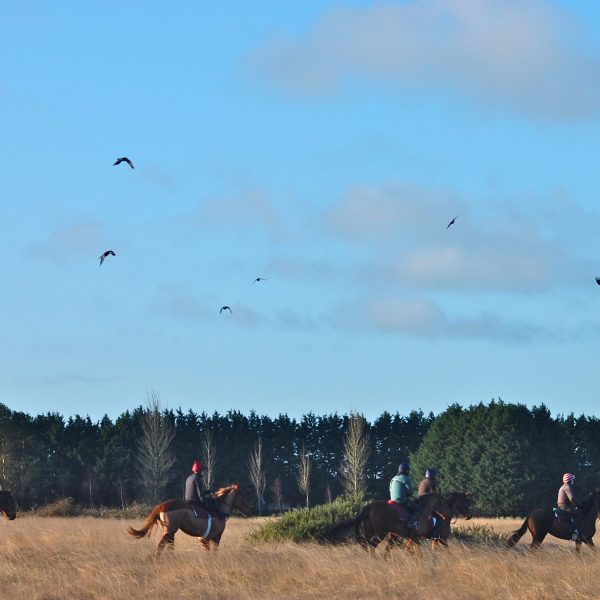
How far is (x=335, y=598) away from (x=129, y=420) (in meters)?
65.4

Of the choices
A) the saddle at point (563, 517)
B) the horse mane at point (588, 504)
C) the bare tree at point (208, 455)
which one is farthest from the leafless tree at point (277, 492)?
the saddle at point (563, 517)

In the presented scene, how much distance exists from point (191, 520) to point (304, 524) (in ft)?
14.9

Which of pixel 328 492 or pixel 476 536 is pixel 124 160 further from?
pixel 328 492

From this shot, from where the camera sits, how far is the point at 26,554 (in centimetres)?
2238

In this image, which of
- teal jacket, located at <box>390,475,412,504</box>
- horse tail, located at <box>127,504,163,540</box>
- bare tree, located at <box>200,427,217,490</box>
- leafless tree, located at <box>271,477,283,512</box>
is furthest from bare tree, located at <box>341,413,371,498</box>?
horse tail, located at <box>127,504,163,540</box>

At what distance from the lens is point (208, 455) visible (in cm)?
7712

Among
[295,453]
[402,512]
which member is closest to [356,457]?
[295,453]

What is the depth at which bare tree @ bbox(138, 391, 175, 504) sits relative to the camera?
7012 centimetres

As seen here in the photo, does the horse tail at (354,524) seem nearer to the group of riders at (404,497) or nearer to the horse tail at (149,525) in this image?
the group of riders at (404,497)

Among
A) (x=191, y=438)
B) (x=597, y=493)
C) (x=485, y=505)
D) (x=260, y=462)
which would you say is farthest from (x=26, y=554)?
(x=191, y=438)

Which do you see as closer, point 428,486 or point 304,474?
point 428,486

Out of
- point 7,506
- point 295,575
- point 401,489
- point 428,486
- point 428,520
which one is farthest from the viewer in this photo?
point 7,506

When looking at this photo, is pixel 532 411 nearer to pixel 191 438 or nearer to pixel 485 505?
pixel 485 505

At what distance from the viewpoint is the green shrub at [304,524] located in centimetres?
2758
